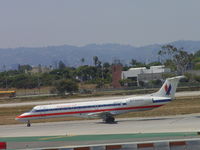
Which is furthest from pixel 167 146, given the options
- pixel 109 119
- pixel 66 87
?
pixel 66 87

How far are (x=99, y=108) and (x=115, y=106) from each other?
Result: 1.55 m

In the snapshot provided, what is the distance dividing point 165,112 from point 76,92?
181 feet

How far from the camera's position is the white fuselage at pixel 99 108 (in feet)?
134

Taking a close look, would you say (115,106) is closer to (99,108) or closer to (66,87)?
(99,108)

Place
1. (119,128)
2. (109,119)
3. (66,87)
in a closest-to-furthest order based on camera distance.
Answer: (119,128) < (109,119) < (66,87)

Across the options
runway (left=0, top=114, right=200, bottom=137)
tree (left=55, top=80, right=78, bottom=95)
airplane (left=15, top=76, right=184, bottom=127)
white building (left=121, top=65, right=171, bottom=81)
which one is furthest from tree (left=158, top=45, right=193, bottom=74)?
runway (left=0, top=114, right=200, bottom=137)

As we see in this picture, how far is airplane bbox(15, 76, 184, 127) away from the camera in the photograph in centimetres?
4097

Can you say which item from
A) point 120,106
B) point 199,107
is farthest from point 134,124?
point 199,107

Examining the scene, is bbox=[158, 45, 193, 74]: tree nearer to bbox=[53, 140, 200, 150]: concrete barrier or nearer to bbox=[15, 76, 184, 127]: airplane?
bbox=[15, 76, 184, 127]: airplane

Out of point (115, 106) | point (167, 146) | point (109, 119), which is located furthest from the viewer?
point (115, 106)

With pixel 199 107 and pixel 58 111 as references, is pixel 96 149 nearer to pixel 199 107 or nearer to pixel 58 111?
pixel 58 111

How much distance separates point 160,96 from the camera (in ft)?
135

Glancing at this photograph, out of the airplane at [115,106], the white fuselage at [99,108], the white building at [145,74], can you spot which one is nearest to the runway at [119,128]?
the airplane at [115,106]

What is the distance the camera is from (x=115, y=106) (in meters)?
41.9
